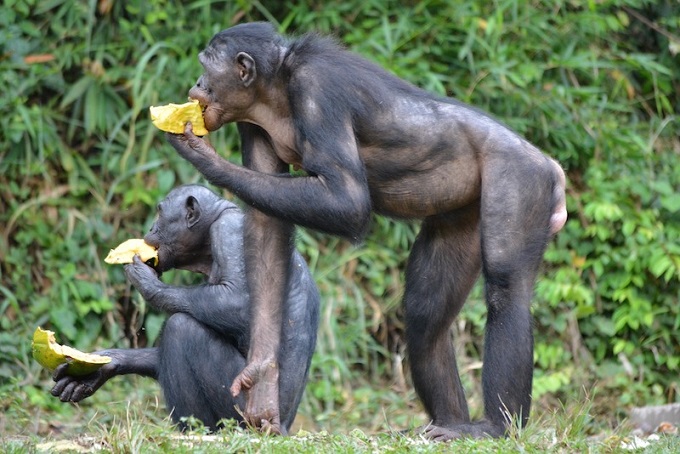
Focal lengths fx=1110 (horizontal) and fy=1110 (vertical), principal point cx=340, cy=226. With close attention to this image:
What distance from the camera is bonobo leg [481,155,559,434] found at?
5516mm

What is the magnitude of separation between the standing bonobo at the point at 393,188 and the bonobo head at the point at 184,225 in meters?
0.70

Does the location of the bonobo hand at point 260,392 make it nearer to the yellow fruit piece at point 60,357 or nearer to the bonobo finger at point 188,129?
the yellow fruit piece at point 60,357

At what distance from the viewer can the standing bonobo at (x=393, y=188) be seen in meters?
5.52

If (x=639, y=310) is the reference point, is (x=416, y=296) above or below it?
above

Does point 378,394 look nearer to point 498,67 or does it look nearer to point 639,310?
point 639,310

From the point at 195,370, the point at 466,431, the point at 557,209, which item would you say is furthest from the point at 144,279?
the point at 557,209

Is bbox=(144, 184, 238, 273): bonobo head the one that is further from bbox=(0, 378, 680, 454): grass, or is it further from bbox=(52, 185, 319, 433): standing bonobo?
bbox=(0, 378, 680, 454): grass

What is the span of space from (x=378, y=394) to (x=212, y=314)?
3158mm

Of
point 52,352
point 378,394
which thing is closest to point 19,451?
point 52,352

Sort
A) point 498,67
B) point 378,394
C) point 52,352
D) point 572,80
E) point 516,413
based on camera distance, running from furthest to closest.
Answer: point 572,80 → point 498,67 → point 378,394 → point 52,352 → point 516,413

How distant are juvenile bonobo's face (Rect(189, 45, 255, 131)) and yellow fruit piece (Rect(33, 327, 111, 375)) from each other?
141 cm


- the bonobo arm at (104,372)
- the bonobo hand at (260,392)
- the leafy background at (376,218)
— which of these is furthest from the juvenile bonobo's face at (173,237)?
the leafy background at (376,218)

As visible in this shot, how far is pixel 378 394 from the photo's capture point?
8.95 metres

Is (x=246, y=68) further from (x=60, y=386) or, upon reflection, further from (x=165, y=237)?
(x=60, y=386)
